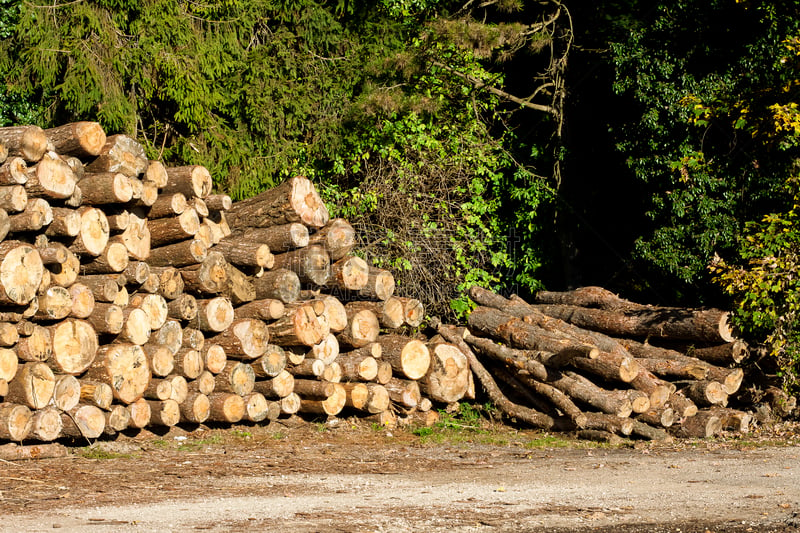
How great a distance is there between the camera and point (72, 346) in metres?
8.49

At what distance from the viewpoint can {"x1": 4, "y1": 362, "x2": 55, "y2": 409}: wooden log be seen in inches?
318

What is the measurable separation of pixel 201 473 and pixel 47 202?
3092 mm

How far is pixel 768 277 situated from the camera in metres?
10.4

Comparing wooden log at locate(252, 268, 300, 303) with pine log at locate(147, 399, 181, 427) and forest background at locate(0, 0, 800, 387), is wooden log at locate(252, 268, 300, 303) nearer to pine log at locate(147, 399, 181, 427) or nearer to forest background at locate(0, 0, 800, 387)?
pine log at locate(147, 399, 181, 427)

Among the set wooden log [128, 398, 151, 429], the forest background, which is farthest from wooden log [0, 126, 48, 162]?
the forest background

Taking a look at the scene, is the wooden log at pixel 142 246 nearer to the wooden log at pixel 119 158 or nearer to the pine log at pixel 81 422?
the wooden log at pixel 119 158

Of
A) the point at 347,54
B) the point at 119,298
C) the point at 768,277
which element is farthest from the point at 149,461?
the point at 347,54

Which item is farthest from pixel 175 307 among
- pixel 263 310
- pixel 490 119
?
pixel 490 119

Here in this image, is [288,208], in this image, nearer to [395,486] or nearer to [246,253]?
[246,253]

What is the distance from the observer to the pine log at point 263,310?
10.0m

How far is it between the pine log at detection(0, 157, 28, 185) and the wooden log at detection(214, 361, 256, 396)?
9.92ft

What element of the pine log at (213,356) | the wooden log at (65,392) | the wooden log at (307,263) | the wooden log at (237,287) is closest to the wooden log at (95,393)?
the wooden log at (65,392)

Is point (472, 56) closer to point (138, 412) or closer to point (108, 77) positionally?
point (108, 77)

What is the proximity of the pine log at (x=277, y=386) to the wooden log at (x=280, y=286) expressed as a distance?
0.90 m
